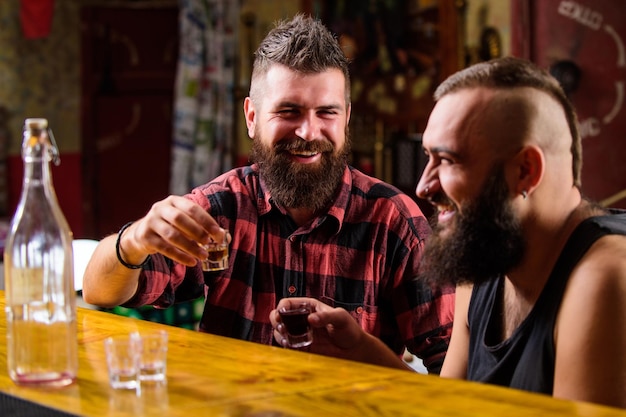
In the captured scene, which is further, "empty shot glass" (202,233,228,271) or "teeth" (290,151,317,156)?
"teeth" (290,151,317,156)

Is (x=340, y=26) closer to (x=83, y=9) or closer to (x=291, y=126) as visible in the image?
(x=83, y=9)

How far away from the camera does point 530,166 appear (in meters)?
1.81

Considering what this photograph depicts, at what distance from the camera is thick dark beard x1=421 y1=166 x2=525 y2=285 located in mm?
1840

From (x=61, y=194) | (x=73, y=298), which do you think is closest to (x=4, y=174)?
(x=61, y=194)

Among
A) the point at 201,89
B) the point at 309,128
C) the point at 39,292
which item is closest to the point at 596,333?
the point at 39,292

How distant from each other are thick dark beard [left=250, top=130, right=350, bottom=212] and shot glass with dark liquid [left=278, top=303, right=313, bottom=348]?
647 millimetres

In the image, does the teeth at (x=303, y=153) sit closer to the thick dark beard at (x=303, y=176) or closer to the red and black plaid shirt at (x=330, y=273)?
the thick dark beard at (x=303, y=176)

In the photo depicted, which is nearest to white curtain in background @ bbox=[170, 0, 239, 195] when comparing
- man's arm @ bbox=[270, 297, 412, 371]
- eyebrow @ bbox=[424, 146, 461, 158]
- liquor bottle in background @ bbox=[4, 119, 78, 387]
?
man's arm @ bbox=[270, 297, 412, 371]

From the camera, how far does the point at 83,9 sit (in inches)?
273

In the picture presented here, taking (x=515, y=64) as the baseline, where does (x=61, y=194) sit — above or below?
below

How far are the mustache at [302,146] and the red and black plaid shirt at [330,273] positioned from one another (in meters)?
0.12

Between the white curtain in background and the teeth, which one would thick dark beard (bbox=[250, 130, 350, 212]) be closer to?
the teeth

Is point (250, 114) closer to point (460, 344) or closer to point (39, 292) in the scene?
point (460, 344)

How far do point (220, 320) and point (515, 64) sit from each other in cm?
115
